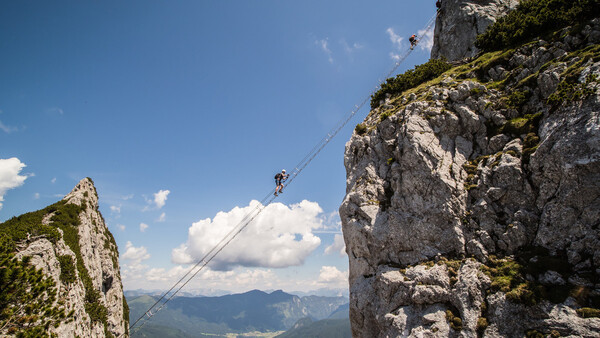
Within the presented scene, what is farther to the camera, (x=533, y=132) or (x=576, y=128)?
(x=533, y=132)

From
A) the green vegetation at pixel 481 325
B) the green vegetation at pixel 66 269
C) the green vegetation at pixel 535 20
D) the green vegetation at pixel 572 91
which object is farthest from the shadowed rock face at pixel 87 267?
the green vegetation at pixel 535 20

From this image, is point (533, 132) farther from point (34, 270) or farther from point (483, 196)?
point (34, 270)

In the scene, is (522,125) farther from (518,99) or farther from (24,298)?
(24,298)

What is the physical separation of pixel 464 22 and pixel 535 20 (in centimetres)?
2152

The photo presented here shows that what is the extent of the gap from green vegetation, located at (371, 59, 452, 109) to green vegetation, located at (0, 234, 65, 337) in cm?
4683

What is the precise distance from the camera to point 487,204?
75.0 ft

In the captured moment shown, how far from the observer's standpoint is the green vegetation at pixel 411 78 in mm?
40031

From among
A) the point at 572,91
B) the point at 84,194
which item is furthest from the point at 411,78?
the point at 84,194

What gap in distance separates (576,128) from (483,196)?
7.99 metres

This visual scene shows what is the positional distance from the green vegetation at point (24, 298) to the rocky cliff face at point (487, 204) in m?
29.2

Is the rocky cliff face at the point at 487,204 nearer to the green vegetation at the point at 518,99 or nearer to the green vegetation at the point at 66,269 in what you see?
the green vegetation at the point at 518,99

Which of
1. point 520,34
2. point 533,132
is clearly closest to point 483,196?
point 533,132

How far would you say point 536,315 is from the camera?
1627 centimetres

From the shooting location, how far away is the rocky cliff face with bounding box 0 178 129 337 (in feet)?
83.3
